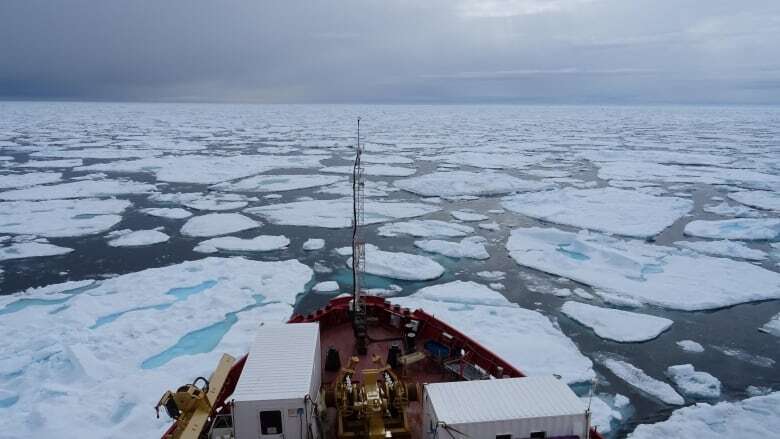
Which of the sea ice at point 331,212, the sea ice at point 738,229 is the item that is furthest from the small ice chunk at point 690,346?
the sea ice at point 331,212

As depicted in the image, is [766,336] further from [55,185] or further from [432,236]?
[55,185]

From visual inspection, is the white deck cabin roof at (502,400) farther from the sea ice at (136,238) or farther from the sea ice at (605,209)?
the sea ice at (136,238)

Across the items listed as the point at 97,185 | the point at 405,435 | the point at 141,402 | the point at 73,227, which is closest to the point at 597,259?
the point at 405,435

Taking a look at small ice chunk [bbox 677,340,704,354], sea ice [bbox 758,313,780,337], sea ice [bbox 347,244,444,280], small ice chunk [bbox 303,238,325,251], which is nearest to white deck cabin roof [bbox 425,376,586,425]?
small ice chunk [bbox 677,340,704,354]

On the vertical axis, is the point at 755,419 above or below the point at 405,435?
below

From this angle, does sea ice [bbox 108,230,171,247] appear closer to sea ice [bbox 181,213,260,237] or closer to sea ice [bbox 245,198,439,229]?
sea ice [bbox 181,213,260,237]

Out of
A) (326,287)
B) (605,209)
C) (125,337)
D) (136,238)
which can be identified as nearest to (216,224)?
(136,238)

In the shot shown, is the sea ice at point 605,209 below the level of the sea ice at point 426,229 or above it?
above
